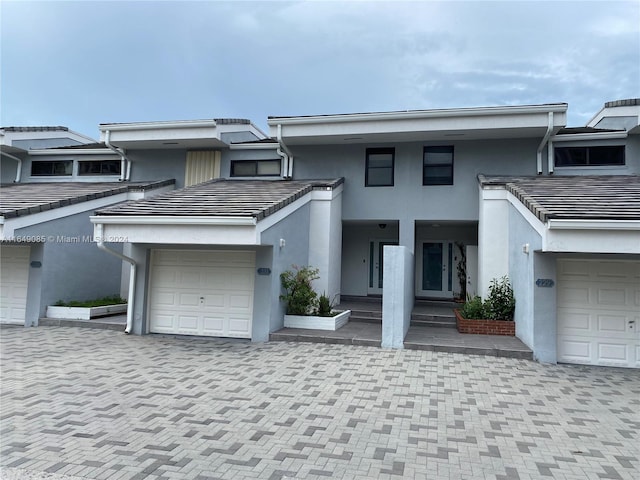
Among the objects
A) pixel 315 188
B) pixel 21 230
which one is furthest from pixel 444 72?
pixel 21 230

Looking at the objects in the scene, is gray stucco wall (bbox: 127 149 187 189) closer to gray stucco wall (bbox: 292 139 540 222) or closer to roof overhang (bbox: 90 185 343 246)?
gray stucco wall (bbox: 292 139 540 222)

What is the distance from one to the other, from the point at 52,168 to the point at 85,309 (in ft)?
26.7

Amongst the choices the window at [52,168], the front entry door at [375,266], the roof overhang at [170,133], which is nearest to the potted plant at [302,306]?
the front entry door at [375,266]

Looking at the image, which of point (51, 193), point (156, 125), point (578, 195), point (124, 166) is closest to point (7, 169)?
point (124, 166)

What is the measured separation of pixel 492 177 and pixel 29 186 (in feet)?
52.2

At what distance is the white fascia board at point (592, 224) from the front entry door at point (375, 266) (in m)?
8.52

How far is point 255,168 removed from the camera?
46.6 feet

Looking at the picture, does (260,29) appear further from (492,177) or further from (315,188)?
(492,177)

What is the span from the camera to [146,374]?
6.73 meters

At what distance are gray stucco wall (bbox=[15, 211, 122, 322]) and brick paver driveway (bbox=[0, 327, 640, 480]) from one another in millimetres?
3460

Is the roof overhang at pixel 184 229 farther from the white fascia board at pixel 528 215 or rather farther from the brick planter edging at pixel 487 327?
the white fascia board at pixel 528 215

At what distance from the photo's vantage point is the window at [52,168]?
1584 centimetres

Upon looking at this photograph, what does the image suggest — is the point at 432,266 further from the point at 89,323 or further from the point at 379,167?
the point at 89,323

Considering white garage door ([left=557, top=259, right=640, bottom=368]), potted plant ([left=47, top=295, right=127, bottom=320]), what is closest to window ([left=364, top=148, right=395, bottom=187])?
white garage door ([left=557, top=259, right=640, bottom=368])
